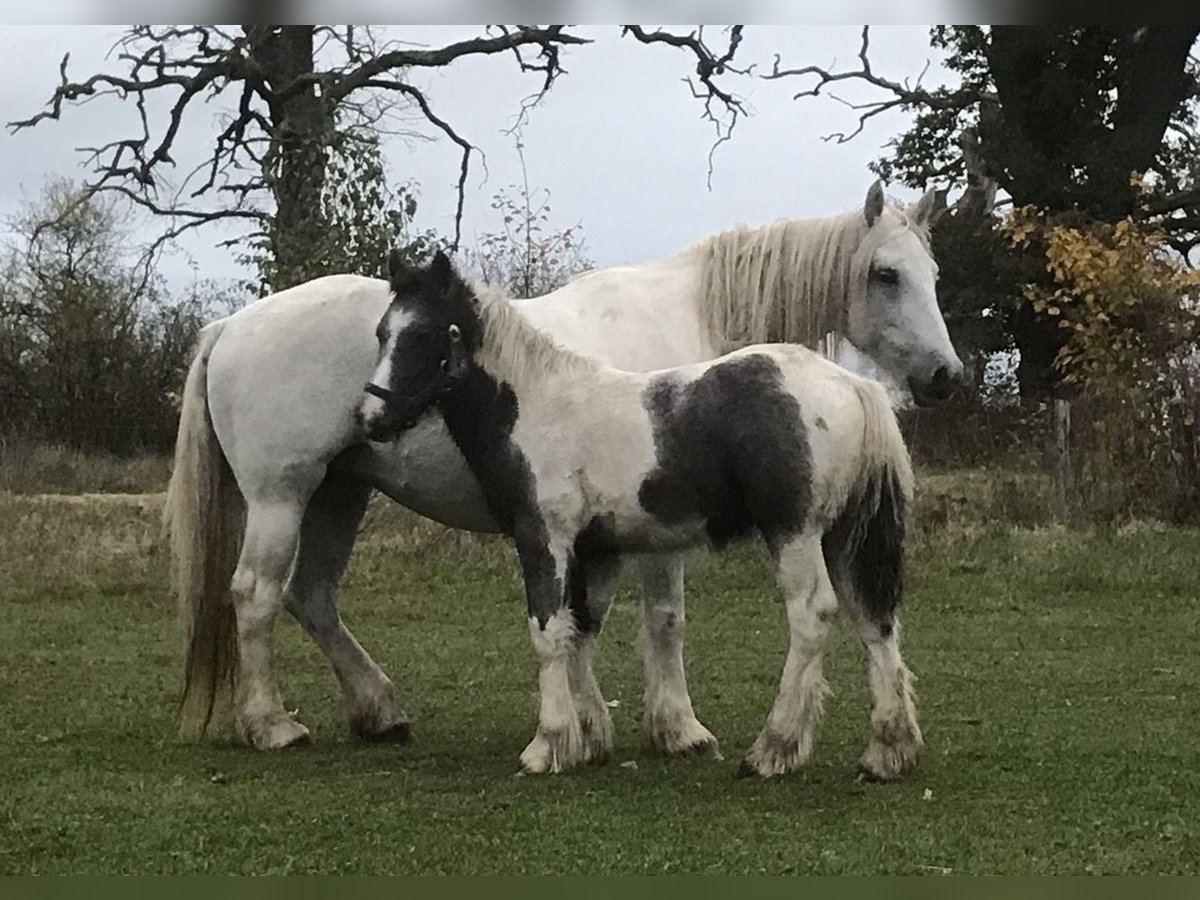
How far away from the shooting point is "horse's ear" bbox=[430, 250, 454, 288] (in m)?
5.78

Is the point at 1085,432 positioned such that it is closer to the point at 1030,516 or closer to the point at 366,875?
the point at 1030,516

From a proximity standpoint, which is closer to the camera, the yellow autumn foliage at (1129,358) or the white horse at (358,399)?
the white horse at (358,399)

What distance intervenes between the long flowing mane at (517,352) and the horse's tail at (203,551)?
65.0 inches

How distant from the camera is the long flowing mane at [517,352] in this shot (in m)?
5.89

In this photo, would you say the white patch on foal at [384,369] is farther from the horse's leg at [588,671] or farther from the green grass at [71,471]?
the green grass at [71,471]

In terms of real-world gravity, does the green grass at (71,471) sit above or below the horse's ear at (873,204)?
below

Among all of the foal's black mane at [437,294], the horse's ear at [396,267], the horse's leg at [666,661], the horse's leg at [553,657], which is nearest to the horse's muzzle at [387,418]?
the foal's black mane at [437,294]

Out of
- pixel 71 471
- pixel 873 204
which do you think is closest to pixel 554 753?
pixel 873 204

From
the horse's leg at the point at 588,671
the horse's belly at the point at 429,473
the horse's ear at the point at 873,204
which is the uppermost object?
the horse's ear at the point at 873,204

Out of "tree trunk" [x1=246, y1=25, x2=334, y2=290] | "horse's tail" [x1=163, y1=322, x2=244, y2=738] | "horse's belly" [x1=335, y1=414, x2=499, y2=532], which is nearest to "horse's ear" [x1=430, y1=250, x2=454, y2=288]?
"horse's belly" [x1=335, y1=414, x2=499, y2=532]

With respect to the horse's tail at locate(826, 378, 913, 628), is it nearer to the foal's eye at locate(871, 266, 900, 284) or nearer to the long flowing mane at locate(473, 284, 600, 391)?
the foal's eye at locate(871, 266, 900, 284)

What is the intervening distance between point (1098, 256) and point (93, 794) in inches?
537

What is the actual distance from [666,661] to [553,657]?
2.64 feet

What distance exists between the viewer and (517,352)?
593 centimetres
